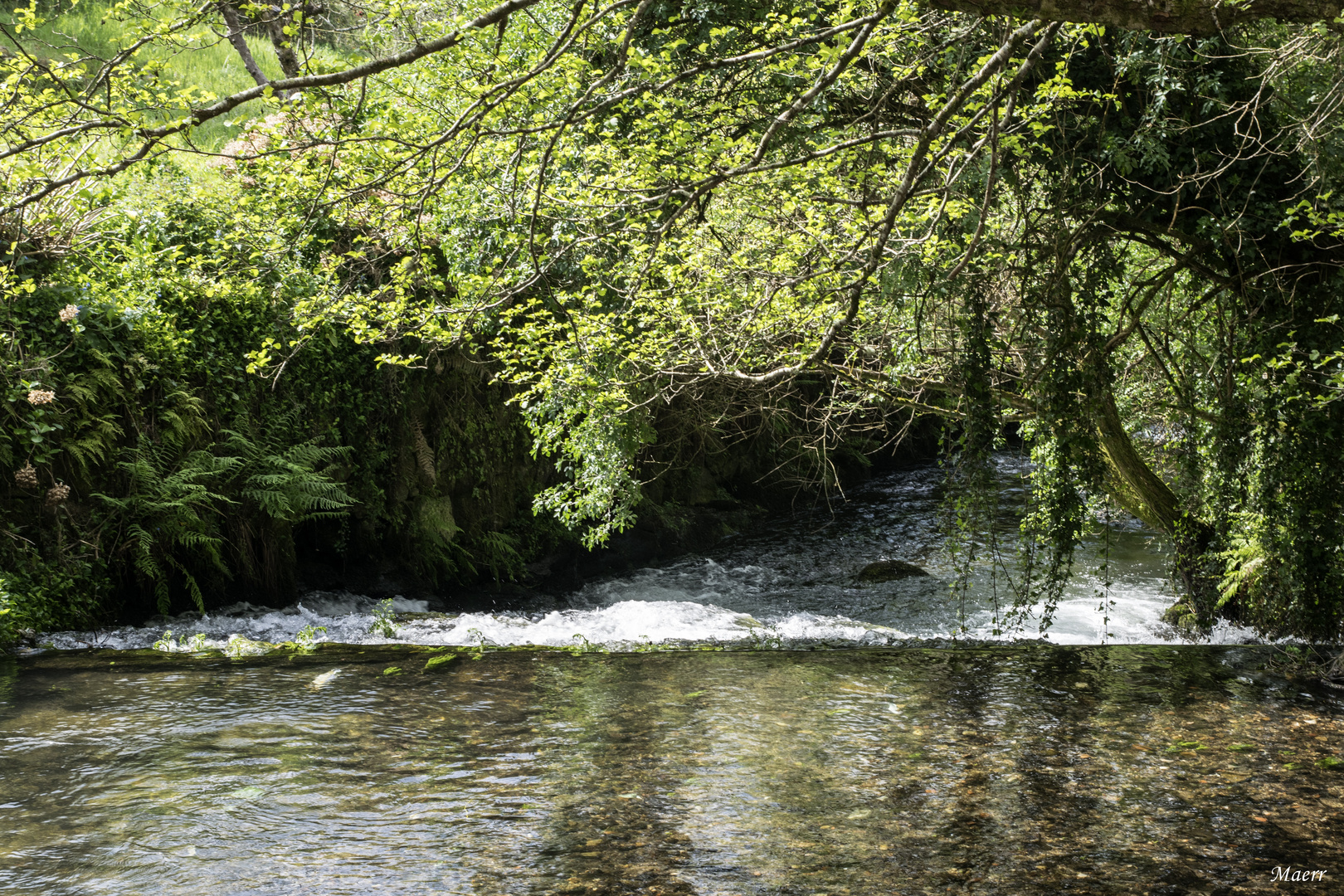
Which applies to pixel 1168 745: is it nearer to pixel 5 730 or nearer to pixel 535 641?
pixel 535 641

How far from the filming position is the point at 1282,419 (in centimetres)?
665

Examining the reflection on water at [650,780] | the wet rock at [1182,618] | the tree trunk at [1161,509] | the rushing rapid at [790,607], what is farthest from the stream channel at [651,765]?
the tree trunk at [1161,509]

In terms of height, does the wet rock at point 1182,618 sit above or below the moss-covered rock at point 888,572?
below

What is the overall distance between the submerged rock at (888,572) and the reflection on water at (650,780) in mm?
5022

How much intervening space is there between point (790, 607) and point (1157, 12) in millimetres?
8484

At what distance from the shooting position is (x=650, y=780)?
4691 millimetres

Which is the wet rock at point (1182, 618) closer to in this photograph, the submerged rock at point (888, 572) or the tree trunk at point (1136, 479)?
the tree trunk at point (1136, 479)

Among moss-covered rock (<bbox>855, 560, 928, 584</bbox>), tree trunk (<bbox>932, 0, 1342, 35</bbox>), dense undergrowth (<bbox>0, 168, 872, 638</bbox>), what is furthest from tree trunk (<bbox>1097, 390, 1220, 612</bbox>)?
tree trunk (<bbox>932, 0, 1342, 35</bbox>)

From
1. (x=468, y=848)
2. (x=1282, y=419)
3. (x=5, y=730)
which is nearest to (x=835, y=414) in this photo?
(x=1282, y=419)

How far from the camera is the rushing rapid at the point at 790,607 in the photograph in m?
8.35

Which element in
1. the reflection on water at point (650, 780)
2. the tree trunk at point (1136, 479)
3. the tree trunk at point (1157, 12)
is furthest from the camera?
the tree trunk at point (1136, 479)

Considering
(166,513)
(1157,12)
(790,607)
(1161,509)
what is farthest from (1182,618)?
(166,513)

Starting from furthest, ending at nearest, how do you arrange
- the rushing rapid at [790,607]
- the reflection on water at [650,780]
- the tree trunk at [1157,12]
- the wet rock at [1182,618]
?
the wet rock at [1182,618] → the rushing rapid at [790,607] → the reflection on water at [650,780] → the tree trunk at [1157,12]

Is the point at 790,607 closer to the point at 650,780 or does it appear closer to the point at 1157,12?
the point at 650,780
